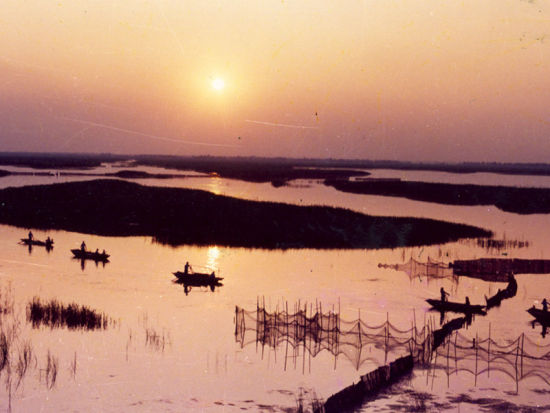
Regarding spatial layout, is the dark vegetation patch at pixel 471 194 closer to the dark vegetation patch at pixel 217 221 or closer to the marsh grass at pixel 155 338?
the dark vegetation patch at pixel 217 221

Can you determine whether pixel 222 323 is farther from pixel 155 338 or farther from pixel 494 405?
pixel 494 405

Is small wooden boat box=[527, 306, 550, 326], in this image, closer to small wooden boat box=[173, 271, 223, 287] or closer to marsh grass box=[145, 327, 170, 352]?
small wooden boat box=[173, 271, 223, 287]

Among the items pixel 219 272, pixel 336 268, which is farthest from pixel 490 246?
pixel 219 272

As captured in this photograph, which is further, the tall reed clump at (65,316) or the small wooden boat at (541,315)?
the small wooden boat at (541,315)

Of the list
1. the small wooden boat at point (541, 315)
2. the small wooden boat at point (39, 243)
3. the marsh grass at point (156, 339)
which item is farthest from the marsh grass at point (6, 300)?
the small wooden boat at point (541, 315)

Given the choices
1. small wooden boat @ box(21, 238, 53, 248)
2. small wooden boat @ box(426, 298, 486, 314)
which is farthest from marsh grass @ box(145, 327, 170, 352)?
small wooden boat @ box(21, 238, 53, 248)

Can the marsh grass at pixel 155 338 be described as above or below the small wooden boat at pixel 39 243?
below

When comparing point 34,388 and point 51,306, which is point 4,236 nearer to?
point 51,306

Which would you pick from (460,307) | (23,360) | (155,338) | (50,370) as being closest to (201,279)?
(155,338)
